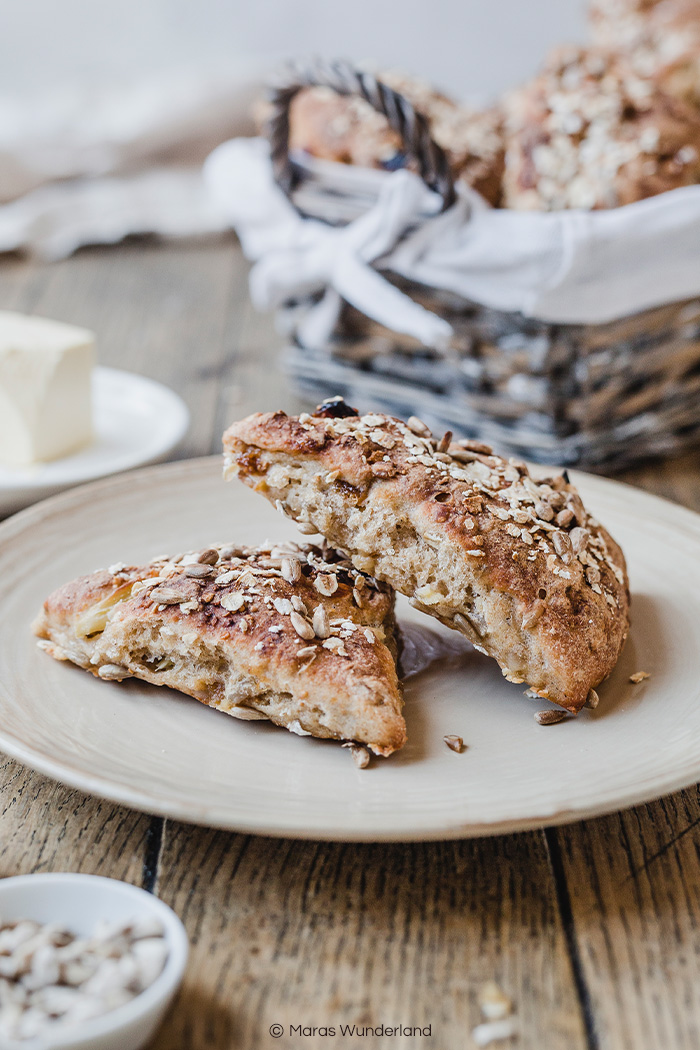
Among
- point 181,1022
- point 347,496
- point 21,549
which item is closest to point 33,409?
point 21,549

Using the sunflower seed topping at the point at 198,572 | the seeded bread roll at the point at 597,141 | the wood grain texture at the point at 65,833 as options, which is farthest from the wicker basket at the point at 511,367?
the wood grain texture at the point at 65,833

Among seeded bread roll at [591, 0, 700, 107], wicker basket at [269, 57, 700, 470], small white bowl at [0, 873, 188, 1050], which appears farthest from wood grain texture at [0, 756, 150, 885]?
seeded bread roll at [591, 0, 700, 107]

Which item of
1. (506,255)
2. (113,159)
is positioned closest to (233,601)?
(506,255)

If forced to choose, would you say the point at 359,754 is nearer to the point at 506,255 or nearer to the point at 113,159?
the point at 506,255

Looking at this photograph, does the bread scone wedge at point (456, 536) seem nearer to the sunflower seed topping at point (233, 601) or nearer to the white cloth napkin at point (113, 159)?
the sunflower seed topping at point (233, 601)

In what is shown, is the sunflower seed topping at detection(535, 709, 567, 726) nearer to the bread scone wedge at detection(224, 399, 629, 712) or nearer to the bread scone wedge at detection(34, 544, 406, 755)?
the bread scone wedge at detection(224, 399, 629, 712)

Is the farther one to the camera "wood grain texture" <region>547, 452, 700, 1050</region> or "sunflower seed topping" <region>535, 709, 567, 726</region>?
"sunflower seed topping" <region>535, 709, 567, 726</region>

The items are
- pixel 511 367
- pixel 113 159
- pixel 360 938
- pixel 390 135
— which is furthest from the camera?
pixel 113 159

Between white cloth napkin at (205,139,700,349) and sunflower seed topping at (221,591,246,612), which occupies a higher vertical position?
white cloth napkin at (205,139,700,349)
